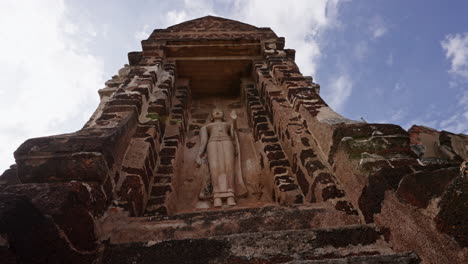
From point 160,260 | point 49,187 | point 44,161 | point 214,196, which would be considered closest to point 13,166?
point 44,161

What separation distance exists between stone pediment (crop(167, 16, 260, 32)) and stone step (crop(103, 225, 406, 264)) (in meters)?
5.28

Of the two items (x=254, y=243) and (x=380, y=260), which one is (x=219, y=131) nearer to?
(x=254, y=243)

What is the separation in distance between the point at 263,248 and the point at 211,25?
5708 millimetres

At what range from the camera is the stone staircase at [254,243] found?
5.49 ft

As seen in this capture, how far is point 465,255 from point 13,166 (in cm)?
410

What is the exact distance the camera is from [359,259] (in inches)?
59.6

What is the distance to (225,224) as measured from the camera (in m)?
2.14

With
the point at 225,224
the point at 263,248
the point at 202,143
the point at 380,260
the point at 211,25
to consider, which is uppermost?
the point at 211,25

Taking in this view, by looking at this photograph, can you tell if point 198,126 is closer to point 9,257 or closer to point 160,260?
point 160,260

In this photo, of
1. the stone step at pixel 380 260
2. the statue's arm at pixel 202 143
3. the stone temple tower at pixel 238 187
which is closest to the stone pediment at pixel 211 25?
the stone temple tower at pixel 238 187

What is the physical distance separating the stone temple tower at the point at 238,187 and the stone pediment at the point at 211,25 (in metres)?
1.82

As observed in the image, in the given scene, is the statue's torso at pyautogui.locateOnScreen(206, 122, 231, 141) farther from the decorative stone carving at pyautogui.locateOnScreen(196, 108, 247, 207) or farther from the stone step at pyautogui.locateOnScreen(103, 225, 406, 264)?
the stone step at pyautogui.locateOnScreen(103, 225, 406, 264)

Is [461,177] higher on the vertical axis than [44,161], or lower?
lower

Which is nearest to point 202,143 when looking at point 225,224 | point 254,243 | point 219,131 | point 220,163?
point 219,131
